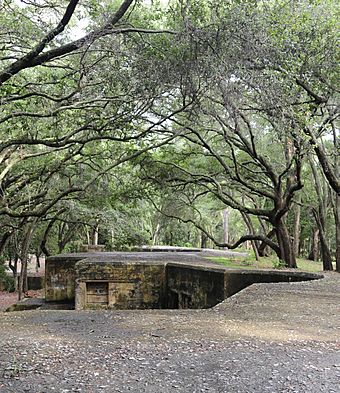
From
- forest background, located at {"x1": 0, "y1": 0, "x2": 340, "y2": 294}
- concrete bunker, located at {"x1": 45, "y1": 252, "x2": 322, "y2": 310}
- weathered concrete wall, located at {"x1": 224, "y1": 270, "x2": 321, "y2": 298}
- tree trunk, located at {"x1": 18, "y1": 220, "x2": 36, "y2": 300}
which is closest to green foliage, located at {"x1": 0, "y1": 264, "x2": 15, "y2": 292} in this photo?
tree trunk, located at {"x1": 18, "y1": 220, "x2": 36, "y2": 300}

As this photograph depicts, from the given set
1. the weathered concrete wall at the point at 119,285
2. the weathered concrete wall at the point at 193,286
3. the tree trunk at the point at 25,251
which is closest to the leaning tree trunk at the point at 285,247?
the weathered concrete wall at the point at 193,286

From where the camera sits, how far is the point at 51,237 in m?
28.9

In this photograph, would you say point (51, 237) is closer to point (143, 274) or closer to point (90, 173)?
point (90, 173)

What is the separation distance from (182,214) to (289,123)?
13.6 meters

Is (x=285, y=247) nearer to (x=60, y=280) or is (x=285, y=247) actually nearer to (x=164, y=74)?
(x=60, y=280)

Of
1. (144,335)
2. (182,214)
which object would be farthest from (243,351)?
(182,214)

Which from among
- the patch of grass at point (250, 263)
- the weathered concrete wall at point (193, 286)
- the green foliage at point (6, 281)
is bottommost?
the green foliage at point (6, 281)

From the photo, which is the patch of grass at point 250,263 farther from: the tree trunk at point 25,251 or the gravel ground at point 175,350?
the gravel ground at point 175,350

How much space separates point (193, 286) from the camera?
13727 mm

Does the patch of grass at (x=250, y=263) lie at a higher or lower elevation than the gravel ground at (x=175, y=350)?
higher

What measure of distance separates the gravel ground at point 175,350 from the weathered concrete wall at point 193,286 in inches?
182

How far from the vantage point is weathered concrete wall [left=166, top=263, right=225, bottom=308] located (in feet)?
40.4

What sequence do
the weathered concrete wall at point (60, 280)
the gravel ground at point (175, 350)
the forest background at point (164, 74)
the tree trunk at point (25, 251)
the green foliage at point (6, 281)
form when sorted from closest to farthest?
the gravel ground at point (175, 350) → the forest background at point (164, 74) → the weathered concrete wall at point (60, 280) → the tree trunk at point (25, 251) → the green foliage at point (6, 281)

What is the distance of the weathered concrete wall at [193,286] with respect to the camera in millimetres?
12320
